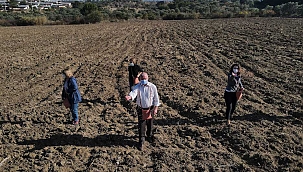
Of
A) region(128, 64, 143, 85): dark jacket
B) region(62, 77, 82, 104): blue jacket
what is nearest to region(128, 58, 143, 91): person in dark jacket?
region(128, 64, 143, 85): dark jacket

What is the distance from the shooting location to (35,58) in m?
16.7

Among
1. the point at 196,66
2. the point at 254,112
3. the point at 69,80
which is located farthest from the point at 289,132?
the point at 196,66

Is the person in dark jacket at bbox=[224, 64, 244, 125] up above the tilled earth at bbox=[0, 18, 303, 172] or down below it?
above

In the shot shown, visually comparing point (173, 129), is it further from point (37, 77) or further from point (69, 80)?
point (37, 77)

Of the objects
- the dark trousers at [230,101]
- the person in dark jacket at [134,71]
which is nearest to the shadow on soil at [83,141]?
the person in dark jacket at [134,71]

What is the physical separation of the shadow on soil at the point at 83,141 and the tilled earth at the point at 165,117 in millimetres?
23

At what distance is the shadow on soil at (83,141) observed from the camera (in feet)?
22.3

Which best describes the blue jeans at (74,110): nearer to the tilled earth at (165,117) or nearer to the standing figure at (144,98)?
the tilled earth at (165,117)

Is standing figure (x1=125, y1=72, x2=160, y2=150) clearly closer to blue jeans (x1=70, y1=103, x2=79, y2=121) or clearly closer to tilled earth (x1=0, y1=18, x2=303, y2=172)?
tilled earth (x1=0, y1=18, x2=303, y2=172)

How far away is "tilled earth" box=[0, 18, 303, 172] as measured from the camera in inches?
241

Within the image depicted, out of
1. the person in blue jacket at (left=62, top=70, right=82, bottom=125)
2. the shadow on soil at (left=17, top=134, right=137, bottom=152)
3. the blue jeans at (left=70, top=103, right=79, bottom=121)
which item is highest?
the person in blue jacket at (left=62, top=70, right=82, bottom=125)

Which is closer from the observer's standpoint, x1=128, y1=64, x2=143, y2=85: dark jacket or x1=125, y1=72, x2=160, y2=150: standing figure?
x1=125, y1=72, x2=160, y2=150: standing figure

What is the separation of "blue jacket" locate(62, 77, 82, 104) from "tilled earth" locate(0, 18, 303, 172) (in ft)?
2.46

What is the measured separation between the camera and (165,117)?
26.8 ft
